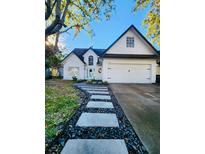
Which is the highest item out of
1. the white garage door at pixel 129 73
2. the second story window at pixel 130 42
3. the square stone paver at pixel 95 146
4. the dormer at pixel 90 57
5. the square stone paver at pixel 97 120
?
the second story window at pixel 130 42

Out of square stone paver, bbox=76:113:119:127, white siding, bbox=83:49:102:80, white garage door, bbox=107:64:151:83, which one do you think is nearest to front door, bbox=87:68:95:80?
white siding, bbox=83:49:102:80

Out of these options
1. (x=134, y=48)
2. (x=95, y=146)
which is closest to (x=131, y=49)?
(x=134, y=48)

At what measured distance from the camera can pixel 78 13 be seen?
24.9 ft

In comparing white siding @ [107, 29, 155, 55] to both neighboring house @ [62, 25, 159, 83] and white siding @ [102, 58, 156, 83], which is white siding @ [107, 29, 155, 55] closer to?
neighboring house @ [62, 25, 159, 83]

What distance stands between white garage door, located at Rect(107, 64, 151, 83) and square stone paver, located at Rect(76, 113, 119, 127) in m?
7.68

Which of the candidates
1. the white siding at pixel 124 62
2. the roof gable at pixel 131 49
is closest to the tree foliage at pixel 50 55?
the white siding at pixel 124 62

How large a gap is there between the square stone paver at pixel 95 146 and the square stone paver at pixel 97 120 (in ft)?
2.07

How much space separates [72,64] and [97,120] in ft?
38.5

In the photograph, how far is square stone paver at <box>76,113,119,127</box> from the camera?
2766 millimetres

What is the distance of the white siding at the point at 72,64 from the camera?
13.9 metres

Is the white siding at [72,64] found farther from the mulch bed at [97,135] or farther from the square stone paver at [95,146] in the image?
the square stone paver at [95,146]

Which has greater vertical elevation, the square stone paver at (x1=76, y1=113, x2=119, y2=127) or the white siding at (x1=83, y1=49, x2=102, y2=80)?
the white siding at (x1=83, y1=49, x2=102, y2=80)
